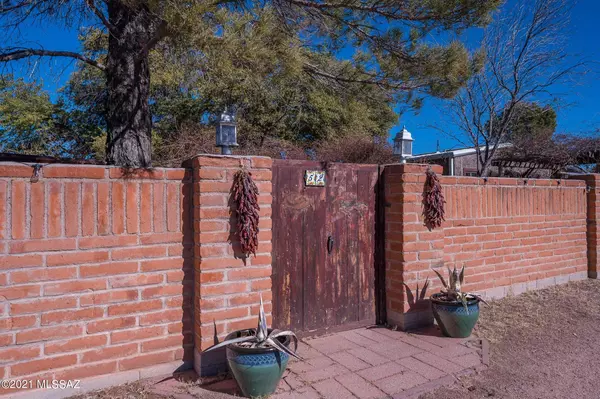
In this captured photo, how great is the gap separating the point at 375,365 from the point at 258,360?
1129 millimetres

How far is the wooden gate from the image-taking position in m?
3.70

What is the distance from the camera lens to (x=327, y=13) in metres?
4.50

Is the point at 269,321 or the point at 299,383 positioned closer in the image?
the point at 299,383

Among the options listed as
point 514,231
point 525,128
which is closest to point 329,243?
point 514,231

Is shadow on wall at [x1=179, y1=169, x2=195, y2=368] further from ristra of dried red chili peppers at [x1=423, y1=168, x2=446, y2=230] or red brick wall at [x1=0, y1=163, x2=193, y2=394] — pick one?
ristra of dried red chili peppers at [x1=423, y1=168, x2=446, y2=230]

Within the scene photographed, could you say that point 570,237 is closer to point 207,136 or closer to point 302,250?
point 302,250

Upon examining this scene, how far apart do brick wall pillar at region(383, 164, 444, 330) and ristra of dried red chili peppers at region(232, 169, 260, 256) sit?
168cm

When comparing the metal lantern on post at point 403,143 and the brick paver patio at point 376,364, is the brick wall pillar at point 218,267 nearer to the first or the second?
the brick paver patio at point 376,364

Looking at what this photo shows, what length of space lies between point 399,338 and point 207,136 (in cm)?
642

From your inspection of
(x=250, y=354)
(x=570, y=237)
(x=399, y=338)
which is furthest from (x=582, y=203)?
(x=250, y=354)

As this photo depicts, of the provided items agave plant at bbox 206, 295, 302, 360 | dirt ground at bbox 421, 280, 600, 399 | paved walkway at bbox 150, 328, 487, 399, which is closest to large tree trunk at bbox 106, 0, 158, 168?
agave plant at bbox 206, 295, 302, 360

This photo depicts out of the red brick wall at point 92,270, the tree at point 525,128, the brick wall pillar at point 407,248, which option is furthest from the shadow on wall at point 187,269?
the tree at point 525,128

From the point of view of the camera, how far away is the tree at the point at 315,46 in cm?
388

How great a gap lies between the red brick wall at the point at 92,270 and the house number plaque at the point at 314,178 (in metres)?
1.14
